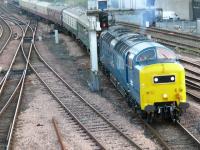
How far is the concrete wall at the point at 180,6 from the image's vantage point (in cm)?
5108

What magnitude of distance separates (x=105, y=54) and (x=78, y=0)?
45.2 m

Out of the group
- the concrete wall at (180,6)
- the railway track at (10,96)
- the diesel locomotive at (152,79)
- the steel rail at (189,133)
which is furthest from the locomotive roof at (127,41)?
the concrete wall at (180,6)

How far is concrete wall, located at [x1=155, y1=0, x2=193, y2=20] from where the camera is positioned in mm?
51075

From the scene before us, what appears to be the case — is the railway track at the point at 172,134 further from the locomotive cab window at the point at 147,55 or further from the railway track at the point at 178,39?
the railway track at the point at 178,39

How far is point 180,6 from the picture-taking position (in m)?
53.1

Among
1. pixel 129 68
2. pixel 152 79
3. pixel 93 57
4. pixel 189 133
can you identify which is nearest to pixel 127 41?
pixel 129 68

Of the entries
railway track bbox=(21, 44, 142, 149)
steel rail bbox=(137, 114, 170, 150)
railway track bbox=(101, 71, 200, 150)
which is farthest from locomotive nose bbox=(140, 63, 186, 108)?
railway track bbox=(21, 44, 142, 149)

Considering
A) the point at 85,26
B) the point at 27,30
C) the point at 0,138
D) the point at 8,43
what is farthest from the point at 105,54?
the point at 27,30

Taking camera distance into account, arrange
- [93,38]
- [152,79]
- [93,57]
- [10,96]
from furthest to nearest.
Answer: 1. [93,57]
2. [93,38]
3. [10,96]
4. [152,79]

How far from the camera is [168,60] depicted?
15.7m

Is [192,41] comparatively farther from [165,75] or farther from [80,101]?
[165,75]

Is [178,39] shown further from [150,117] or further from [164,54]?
[150,117]

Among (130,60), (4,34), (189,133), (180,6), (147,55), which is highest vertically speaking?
(180,6)

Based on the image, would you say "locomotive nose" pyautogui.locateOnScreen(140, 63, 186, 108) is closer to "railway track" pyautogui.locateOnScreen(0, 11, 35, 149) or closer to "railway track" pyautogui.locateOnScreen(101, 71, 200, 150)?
"railway track" pyautogui.locateOnScreen(101, 71, 200, 150)
